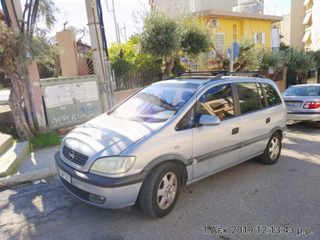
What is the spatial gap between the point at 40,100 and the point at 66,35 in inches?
96.8

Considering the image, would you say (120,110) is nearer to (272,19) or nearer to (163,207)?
(163,207)

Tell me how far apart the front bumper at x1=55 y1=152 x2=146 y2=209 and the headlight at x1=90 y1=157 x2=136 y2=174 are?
0.08 meters

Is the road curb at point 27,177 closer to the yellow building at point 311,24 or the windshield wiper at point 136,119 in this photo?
the windshield wiper at point 136,119

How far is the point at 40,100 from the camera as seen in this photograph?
7586mm

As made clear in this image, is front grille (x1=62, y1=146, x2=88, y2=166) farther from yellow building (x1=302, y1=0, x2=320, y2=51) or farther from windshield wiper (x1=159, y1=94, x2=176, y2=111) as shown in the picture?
yellow building (x1=302, y1=0, x2=320, y2=51)

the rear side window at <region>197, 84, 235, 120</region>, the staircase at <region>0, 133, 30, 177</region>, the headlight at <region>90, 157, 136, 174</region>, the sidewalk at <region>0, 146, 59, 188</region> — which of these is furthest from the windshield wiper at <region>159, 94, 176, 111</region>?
the staircase at <region>0, 133, 30, 177</region>

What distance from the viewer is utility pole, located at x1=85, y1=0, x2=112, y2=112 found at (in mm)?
7418

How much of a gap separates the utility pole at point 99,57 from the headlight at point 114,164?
5096mm

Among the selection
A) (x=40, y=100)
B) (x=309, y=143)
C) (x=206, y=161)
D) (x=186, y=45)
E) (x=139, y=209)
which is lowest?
(x=309, y=143)

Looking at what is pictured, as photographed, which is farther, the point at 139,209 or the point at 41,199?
the point at 41,199

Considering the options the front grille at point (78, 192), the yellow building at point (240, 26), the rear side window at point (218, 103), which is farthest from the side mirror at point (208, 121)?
the yellow building at point (240, 26)

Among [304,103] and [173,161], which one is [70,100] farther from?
[304,103]

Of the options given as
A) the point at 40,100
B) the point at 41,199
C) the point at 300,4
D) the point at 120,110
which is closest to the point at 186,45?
the point at 40,100

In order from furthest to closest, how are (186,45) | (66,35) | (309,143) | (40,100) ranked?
(186,45) → (66,35) → (40,100) → (309,143)
